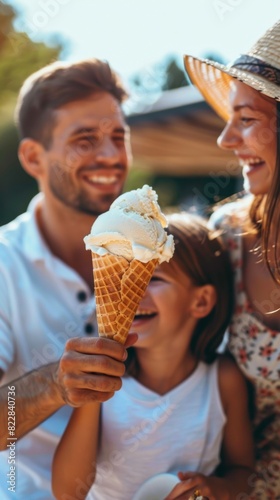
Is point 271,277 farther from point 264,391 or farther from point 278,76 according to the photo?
point 278,76

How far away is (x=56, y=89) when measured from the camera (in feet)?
10.5

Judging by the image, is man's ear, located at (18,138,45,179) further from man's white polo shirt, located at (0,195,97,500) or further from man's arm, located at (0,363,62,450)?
man's arm, located at (0,363,62,450)

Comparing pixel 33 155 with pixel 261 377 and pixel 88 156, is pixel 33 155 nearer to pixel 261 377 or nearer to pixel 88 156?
pixel 88 156

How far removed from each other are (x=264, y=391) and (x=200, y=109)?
3919mm

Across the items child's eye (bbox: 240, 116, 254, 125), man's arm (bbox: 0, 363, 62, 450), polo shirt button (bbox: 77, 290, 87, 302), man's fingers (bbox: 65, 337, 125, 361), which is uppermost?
child's eye (bbox: 240, 116, 254, 125)

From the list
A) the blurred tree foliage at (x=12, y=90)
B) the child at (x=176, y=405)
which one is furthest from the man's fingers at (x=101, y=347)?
the blurred tree foliage at (x=12, y=90)

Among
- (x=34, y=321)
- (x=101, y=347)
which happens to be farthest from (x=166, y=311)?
(x=101, y=347)

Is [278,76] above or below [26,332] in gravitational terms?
above

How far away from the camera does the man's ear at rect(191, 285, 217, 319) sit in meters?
2.57

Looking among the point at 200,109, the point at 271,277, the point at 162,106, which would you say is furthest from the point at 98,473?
the point at 162,106

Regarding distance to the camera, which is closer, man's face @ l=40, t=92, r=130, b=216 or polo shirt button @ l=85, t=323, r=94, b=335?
polo shirt button @ l=85, t=323, r=94, b=335

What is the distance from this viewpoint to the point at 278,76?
2258mm

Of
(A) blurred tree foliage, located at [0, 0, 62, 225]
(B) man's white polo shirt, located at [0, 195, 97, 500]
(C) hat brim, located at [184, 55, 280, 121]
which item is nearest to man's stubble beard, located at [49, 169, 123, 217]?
(B) man's white polo shirt, located at [0, 195, 97, 500]

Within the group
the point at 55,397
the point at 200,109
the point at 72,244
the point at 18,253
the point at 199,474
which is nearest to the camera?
the point at 55,397
